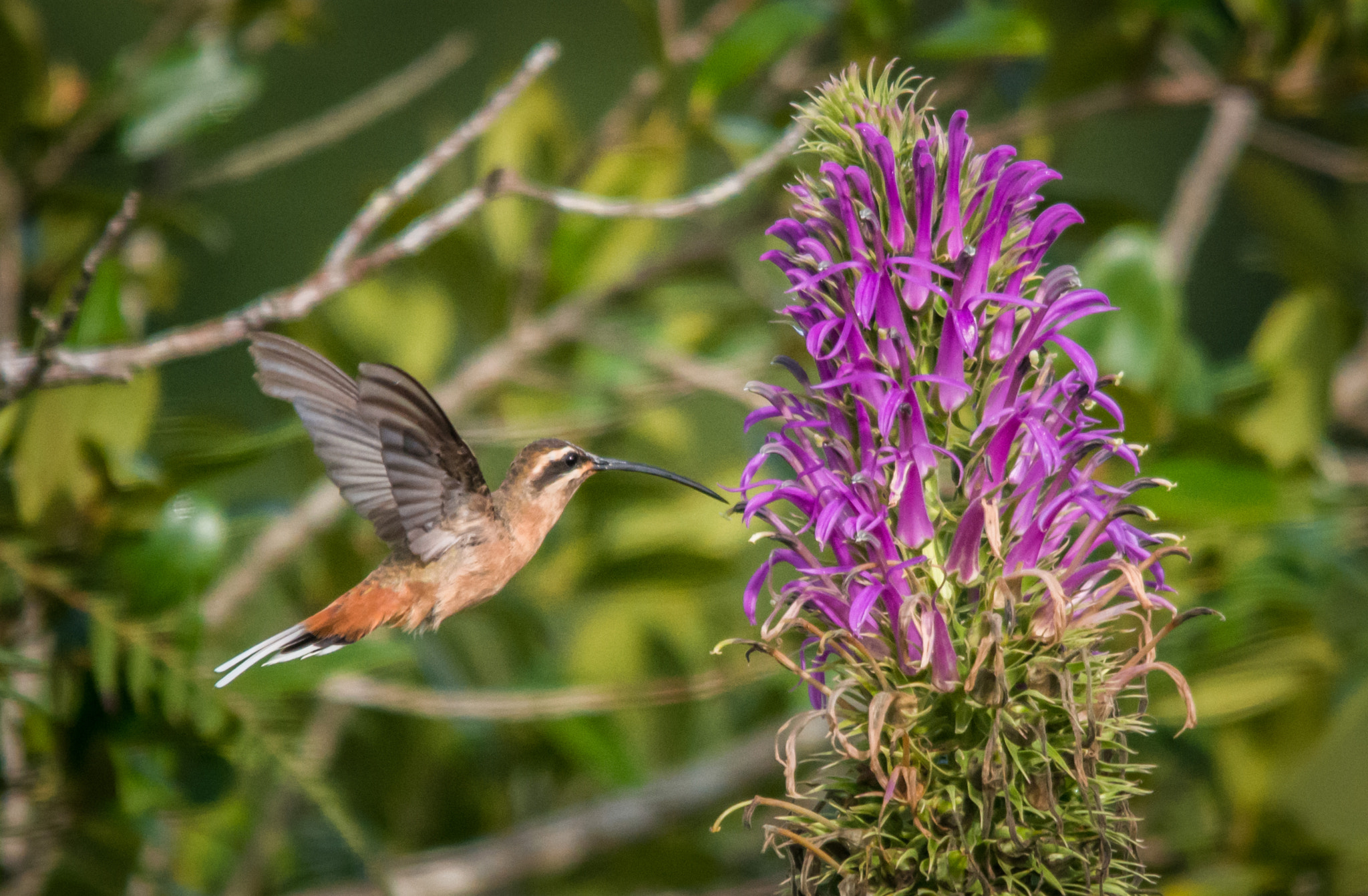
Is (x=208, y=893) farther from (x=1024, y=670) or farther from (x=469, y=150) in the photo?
(x=469, y=150)

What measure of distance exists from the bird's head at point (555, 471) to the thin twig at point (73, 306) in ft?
1.45

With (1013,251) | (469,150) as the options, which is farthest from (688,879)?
(469,150)

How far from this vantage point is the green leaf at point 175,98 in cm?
180

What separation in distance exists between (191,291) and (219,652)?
1275mm

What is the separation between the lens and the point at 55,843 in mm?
1446

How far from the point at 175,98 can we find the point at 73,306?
928mm

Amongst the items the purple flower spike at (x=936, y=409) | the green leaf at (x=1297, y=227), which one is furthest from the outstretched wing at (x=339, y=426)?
the green leaf at (x=1297, y=227)

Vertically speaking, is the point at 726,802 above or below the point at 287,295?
below

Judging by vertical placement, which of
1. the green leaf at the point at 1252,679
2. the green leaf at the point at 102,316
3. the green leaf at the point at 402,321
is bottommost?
the green leaf at the point at 1252,679

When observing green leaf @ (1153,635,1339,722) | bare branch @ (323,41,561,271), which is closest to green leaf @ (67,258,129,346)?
bare branch @ (323,41,561,271)

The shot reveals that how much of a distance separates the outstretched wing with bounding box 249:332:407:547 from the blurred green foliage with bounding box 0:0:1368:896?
106mm

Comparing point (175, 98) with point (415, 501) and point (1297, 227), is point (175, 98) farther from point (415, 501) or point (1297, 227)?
point (1297, 227)

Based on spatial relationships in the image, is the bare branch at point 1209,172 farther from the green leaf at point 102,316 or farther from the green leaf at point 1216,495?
the green leaf at point 102,316

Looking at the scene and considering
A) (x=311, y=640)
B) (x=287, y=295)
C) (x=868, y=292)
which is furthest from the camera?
(x=311, y=640)
